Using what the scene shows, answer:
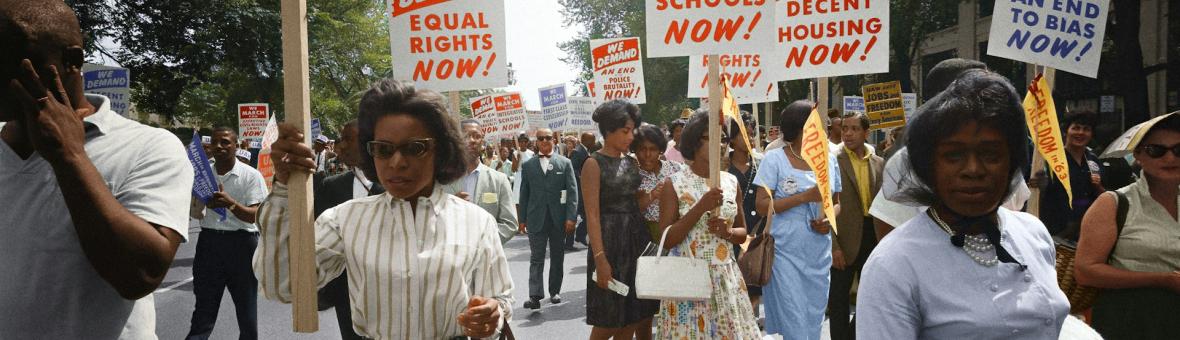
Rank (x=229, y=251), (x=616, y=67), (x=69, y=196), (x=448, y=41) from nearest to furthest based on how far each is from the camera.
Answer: (x=69, y=196)
(x=448, y=41)
(x=229, y=251)
(x=616, y=67)

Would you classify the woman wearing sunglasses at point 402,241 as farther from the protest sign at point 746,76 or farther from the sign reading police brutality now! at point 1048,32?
the protest sign at point 746,76

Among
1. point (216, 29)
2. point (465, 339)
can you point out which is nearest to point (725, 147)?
point (465, 339)

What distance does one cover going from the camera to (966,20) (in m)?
28.2

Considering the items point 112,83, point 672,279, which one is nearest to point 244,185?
point 672,279

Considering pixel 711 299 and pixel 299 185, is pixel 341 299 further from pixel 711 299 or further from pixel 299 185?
pixel 711 299

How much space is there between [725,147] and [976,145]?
4.96 m

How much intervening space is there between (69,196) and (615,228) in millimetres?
3872

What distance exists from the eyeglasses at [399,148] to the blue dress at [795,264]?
10.4 ft

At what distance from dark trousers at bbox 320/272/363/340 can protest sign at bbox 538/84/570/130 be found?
557 inches

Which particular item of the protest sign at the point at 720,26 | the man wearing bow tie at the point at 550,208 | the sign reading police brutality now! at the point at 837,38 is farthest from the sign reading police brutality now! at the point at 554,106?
the protest sign at the point at 720,26

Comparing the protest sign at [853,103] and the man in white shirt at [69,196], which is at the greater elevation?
the protest sign at [853,103]

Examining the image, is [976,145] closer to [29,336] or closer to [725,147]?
[29,336]

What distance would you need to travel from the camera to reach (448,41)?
15.8 feet

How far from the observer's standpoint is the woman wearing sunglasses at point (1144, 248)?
3359 mm
